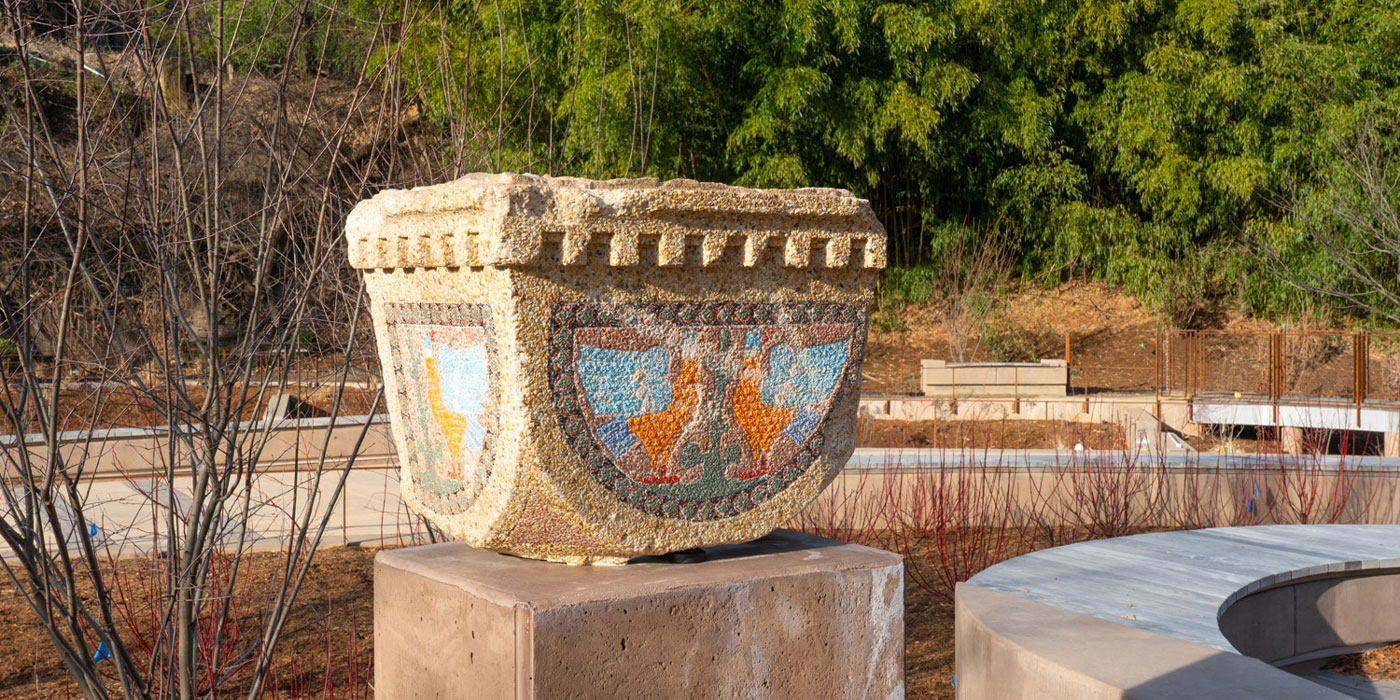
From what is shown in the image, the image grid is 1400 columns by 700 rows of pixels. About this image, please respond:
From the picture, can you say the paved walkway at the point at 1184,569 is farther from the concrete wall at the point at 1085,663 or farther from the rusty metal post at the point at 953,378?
the rusty metal post at the point at 953,378

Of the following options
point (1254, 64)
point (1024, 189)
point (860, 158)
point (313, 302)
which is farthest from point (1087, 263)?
point (313, 302)

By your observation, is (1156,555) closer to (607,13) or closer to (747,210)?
(747,210)

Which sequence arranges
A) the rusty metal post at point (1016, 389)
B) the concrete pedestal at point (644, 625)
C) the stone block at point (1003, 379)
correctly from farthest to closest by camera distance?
the stone block at point (1003, 379) < the rusty metal post at point (1016, 389) < the concrete pedestal at point (644, 625)

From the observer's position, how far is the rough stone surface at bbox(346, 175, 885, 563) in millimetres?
2732

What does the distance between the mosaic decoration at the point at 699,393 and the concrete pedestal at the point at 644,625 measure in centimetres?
22

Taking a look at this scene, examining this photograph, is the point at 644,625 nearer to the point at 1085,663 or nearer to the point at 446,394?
the point at 446,394

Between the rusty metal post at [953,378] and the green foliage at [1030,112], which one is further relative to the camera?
the green foliage at [1030,112]

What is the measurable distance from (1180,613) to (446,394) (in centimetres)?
226

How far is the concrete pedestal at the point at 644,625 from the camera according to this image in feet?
8.85

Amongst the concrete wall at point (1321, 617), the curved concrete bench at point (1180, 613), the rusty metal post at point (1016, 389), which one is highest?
the rusty metal post at point (1016, 389)

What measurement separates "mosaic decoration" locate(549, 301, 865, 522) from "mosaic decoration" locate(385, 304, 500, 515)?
0.64 feet

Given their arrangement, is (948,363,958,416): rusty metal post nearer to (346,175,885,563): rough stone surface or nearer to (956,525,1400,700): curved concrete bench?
(956,525,1400,700): curved concrete bench

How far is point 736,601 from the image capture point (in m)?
2.92

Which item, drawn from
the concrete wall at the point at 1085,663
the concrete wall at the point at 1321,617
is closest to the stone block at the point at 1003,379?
the concrete wall at the point at 1321,617
